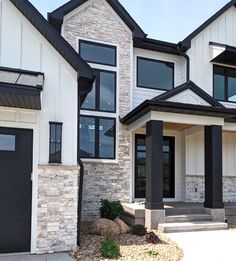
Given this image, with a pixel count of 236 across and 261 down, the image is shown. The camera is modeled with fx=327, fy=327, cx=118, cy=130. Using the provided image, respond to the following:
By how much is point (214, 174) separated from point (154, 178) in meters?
2.16

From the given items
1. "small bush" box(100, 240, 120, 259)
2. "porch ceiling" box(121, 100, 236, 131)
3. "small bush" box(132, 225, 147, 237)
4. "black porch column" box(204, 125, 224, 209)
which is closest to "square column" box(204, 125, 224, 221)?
"black porch column" box(204, 125, 224, 209)

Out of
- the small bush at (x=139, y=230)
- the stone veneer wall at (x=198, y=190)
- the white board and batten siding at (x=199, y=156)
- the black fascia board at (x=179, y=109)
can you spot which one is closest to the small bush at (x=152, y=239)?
the small bush at (x=139, y=230)

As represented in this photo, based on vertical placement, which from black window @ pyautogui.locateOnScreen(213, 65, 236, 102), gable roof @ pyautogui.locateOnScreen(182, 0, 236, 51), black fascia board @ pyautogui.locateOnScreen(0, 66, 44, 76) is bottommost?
black fascia board @ pyautogui.locateOnScreen(0, 66, 44, 76)

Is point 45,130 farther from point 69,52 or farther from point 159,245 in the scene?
point 159,245

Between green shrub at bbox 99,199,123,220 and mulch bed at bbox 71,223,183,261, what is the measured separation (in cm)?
161

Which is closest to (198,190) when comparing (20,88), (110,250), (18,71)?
(110,250)

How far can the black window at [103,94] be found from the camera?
11.6 metres

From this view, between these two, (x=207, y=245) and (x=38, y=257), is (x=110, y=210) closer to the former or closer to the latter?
(x=207, y=245)

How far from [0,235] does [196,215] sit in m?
5.90

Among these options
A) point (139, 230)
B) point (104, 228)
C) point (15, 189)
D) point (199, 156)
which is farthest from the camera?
point (199, 156)

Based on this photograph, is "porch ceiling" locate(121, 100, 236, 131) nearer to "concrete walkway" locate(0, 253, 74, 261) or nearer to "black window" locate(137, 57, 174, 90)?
"black window" locate(137, 57, 174, 90)

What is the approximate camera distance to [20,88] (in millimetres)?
5941

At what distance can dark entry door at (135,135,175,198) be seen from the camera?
39.8 feet

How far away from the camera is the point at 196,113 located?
10.1m
